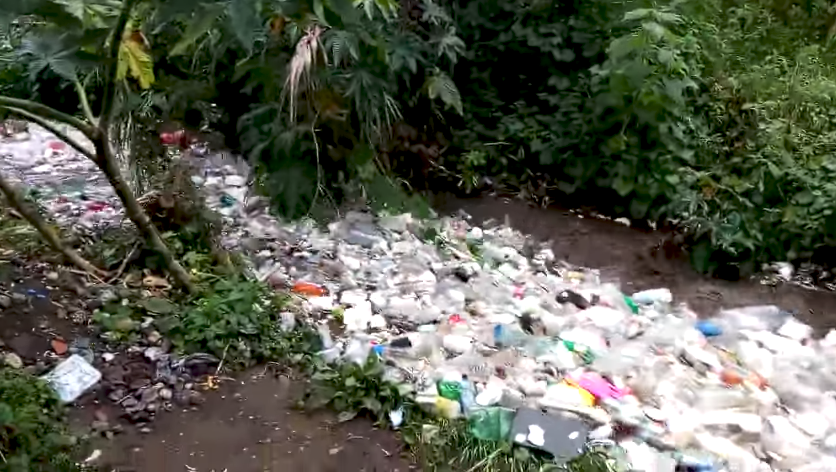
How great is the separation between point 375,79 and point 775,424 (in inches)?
77.9

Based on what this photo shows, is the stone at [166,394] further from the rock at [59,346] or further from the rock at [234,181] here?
the rock at [234,181]

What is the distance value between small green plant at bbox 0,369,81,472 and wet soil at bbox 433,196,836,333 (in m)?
2.34

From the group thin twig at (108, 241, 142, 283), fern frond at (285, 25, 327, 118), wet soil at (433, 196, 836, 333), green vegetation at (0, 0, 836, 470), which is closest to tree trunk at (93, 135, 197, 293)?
green vegetation at (0, 0, 836, 470)

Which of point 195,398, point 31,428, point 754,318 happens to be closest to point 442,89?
point 754,318

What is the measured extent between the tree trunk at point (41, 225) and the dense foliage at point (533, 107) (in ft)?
2.20

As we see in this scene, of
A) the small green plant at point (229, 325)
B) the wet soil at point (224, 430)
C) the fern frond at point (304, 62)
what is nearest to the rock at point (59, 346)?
the wet soil at point (224, 430)

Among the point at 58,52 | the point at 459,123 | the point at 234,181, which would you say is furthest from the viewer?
the point at 459,123

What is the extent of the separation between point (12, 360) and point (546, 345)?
1556mm

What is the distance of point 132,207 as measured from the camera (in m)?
2.45

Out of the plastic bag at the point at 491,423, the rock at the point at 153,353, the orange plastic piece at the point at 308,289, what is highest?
the rock at the point at 153,353

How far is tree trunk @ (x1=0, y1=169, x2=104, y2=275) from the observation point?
7.79ft

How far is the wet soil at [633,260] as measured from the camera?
3.67 metres

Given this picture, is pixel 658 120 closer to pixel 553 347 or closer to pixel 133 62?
pixel 553 347

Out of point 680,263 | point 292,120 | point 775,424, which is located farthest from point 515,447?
point 680,263
